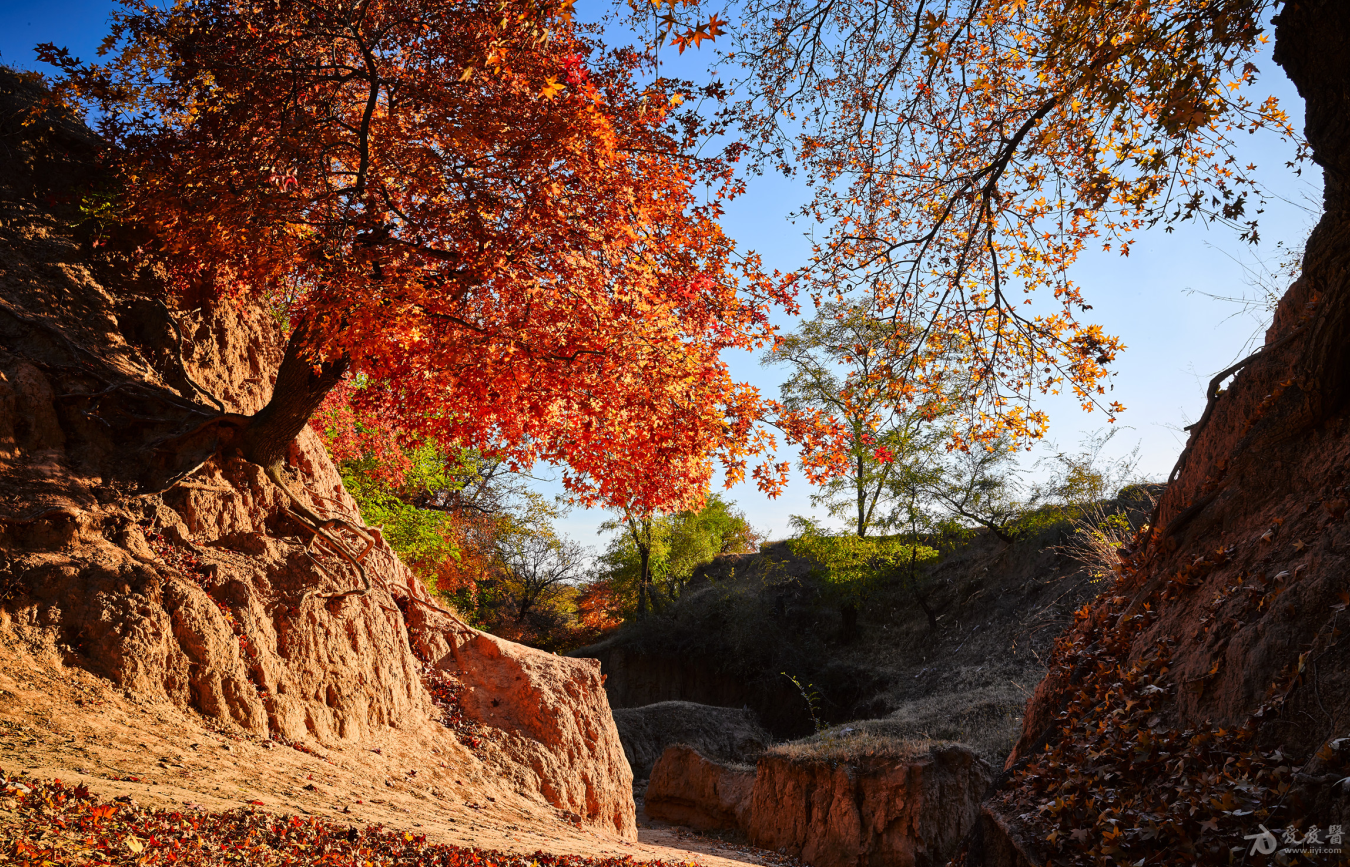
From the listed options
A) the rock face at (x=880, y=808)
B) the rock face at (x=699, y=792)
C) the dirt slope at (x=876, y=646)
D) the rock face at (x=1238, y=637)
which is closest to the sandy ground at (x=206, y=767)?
the rock face at (x=1238, y=637)

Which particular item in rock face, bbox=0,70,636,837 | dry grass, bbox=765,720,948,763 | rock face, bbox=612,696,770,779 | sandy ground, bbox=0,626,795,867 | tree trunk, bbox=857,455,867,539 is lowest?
rock face, bbox=612,696,770,779

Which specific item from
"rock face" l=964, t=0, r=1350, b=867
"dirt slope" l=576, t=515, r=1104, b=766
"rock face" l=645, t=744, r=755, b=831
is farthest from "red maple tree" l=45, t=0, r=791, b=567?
"dirt slope" l=576, t=515, r=1104, b=766

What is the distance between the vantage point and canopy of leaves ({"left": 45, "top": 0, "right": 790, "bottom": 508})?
7.61 m

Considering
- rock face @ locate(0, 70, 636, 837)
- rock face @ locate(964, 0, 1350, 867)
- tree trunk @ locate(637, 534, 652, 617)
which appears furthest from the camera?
tree trunk @ locate(637, 534, 652, 617)

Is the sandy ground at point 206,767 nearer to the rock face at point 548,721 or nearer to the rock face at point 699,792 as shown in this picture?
the rock face at point 548,721

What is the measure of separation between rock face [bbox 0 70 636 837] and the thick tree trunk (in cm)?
32

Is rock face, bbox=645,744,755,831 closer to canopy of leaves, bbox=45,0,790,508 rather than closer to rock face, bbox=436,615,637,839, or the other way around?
rock face, bbox=436,615,637,839

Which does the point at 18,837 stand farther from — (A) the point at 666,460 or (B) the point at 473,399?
(A) the point at 666,460

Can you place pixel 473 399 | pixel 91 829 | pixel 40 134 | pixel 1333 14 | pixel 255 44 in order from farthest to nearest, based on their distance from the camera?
1. pixel 40 134
2. pixel 473 399
3. pixel 255 44
4. pixel 1333 14
5. pixel 91 829

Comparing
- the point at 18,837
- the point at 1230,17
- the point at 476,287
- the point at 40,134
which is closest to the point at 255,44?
the point at 476,287

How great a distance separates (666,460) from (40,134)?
32.9 feet

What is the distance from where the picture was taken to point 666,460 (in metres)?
9.27

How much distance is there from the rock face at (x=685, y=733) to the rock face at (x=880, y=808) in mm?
5766

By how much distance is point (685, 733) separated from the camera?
68.7ft
